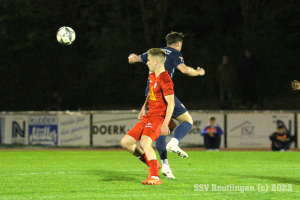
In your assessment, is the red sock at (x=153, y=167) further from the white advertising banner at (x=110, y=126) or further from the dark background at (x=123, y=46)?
the dark background at (x=123, y=46)

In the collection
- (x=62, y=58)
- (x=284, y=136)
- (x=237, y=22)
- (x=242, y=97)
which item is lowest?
(x=284, y=136)

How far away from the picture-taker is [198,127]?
20.1m

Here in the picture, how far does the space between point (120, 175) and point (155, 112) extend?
1.90m

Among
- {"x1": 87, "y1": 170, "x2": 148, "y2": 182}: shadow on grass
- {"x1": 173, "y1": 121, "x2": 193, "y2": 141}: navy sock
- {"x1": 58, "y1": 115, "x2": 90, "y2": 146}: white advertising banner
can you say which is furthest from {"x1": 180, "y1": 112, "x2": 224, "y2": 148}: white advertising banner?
{"x1": 173, "y1": 121, "x2": 193, "y2": 141}: navy sock

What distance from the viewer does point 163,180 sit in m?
8.41

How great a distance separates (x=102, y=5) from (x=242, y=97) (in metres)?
8.46

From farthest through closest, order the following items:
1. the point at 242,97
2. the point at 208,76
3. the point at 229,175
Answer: the point at 208,76
the point at 242,97
the point at 229,175

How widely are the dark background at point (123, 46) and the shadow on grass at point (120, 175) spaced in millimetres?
14116

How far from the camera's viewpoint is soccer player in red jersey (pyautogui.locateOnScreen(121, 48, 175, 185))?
7.77 meters

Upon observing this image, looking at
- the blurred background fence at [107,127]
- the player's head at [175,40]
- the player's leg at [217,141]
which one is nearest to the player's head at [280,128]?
the blurred background fence at [107,127]

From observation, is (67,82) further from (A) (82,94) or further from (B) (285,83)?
(B) (285,83)

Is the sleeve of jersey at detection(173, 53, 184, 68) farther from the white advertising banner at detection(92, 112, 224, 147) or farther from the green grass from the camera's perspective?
the white advertising banner at detection(92, 112, 224, 147)

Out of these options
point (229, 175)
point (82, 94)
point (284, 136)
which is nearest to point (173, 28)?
point (82, 94)

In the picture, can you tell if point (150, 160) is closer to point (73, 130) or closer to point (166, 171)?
point (166, 171)
